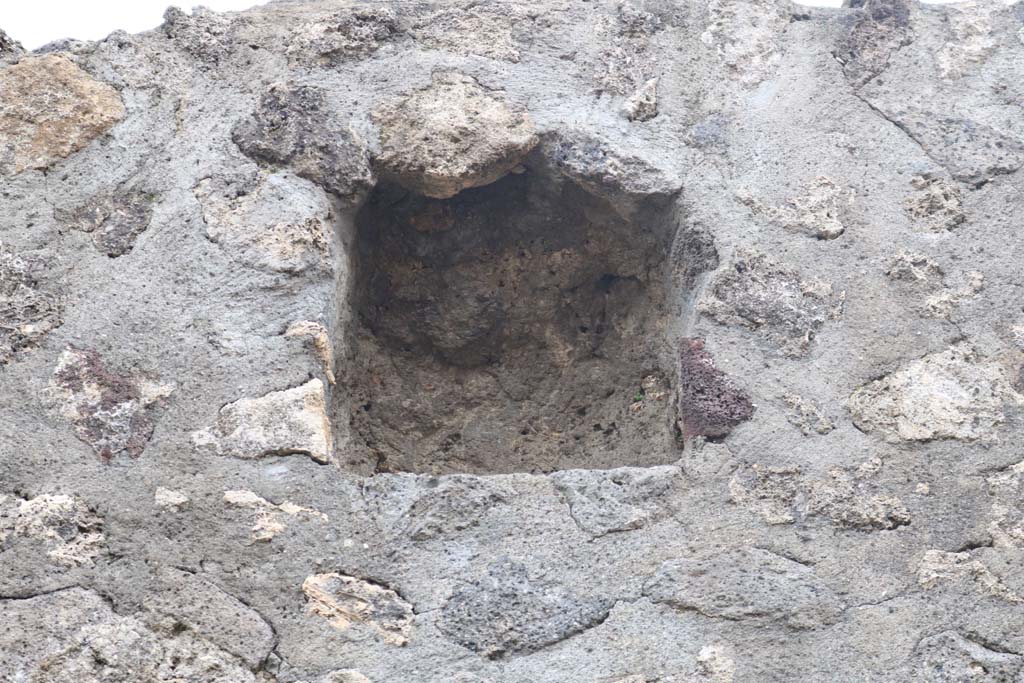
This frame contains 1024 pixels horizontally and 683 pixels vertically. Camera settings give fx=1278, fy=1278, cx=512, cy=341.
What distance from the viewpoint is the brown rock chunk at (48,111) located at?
2424 mm

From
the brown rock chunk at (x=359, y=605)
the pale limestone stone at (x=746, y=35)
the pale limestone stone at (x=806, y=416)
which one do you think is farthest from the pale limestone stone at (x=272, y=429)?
the pale limestone stone at (x=746, y=35)

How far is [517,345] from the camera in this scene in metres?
2.68

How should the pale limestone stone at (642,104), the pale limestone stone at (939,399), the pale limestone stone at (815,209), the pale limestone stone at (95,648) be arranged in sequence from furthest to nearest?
1. the pale limestone stone at (642,104)
2. the pale limestone stone at (815,209)
3. the pale limestone stone at (939,399)
4. the pale limestone stone at (95,648)

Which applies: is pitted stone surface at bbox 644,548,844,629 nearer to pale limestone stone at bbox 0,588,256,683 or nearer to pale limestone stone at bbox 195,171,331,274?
pale limestone stone at bbox 0,588,256,683

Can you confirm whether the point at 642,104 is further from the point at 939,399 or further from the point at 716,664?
the point at 716,664

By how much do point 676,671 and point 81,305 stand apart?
120 cm

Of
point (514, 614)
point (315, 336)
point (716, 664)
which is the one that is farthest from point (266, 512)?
point (716, 664)

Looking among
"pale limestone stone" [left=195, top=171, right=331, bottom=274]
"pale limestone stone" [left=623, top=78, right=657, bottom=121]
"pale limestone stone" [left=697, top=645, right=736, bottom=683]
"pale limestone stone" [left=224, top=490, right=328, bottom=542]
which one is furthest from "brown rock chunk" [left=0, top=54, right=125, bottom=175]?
"pale limestone stone" [left=697, top=645, right=736, bottom=683]

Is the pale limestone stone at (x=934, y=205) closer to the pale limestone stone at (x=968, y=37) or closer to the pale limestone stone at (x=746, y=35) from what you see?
the pale limestone stone at (x=968, y=37)

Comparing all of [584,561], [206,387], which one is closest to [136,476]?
[206,387]

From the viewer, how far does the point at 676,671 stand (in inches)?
78.9

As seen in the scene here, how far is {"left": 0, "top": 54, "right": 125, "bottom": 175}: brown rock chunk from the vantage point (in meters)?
2.42

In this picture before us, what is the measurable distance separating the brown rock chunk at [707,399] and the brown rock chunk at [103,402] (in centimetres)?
91

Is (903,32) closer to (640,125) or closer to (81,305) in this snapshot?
(640,125)
